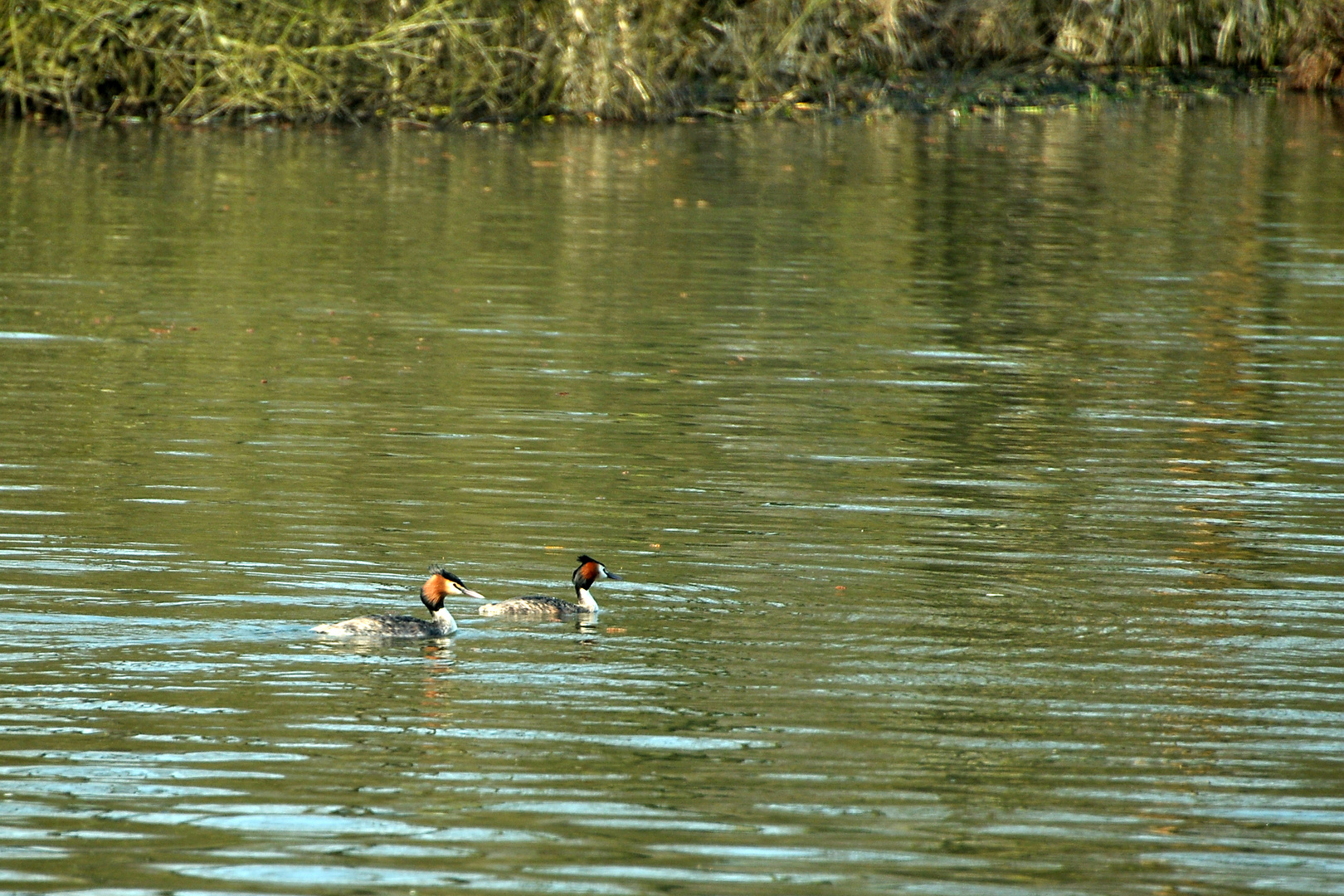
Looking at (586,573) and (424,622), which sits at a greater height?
(586,573)

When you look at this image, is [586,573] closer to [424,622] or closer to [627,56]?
[424,622]

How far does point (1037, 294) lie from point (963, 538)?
10.0 meters

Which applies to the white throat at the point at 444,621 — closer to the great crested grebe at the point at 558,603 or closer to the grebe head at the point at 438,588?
the grebe head at the point at 438,588

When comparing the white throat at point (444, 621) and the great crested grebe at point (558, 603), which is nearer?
the white throat at point (444, 621)

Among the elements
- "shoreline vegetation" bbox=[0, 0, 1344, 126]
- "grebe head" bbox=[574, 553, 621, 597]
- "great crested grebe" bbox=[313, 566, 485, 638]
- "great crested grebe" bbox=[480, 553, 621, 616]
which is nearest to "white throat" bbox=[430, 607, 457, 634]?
"great crested grebe" bbox=[313, 566, 485, 638]

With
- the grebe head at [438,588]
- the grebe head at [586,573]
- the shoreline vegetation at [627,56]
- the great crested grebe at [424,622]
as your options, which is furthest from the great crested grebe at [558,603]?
the shoreline vegetation at [627,56]

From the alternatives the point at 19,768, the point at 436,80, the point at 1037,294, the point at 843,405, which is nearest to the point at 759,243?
the point at 1037,294

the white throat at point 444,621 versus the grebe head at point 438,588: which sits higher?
the grebe head at point 438,588

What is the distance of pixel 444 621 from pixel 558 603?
0.53 metres

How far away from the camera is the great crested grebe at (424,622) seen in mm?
9094

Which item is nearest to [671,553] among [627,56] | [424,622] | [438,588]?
[438,588]

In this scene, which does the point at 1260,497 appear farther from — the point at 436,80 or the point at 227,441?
the point at 436,80

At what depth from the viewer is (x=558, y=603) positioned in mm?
9562

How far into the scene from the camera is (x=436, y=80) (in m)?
36.4
